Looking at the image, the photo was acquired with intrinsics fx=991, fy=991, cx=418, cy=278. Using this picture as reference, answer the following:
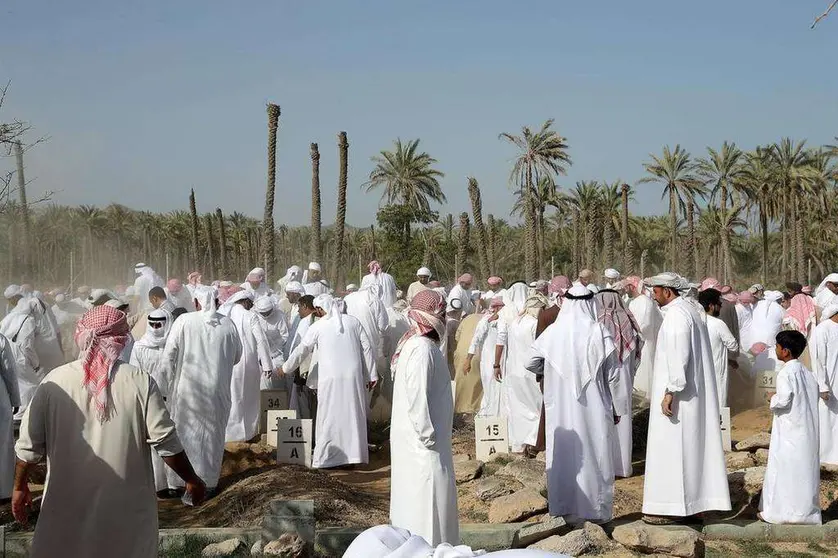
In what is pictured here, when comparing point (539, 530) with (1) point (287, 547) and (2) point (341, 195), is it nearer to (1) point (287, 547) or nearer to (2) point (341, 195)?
(1) point (287, 547)

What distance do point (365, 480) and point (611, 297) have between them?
320 cm

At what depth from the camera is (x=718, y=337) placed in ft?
36.5

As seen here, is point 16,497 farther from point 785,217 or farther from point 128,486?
point 785,217

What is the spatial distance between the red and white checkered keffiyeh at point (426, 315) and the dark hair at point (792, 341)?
278cm

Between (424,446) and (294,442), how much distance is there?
398 centimetres

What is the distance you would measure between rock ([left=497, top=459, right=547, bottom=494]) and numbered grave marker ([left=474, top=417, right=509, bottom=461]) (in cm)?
34

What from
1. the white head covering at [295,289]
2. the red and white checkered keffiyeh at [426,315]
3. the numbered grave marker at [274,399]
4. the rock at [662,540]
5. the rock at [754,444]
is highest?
the white head covering at [295,289]

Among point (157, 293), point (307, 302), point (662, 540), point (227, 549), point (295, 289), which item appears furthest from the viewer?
point (295, 289)

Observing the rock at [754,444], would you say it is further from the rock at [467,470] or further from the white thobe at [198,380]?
the white thobe at [198,380]

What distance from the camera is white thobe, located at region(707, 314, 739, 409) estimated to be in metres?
10.9

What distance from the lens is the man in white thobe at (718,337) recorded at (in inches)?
404

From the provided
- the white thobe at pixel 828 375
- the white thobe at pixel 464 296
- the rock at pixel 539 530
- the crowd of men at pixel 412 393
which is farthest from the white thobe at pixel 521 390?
the white thobe at pixel 464 296

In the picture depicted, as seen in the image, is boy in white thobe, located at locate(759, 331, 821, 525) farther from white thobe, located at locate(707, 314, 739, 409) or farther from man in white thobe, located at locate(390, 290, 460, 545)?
white thobe, located at locate(707, 314, 739, 409)

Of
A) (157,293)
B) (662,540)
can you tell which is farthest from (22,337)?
(662,540)
